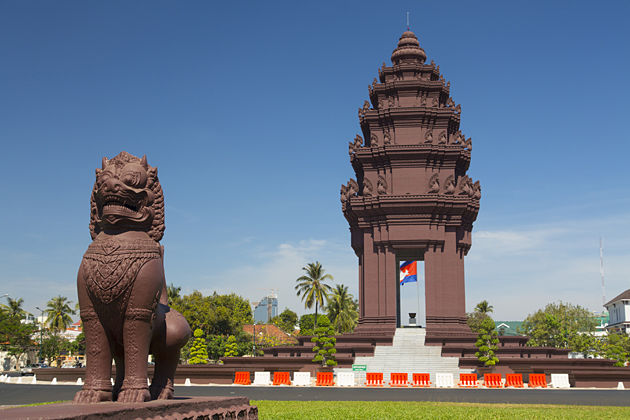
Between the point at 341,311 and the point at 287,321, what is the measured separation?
1258 inches

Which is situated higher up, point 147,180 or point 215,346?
point 147,180

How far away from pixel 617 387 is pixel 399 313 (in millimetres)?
17395

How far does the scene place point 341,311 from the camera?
84.8 meters

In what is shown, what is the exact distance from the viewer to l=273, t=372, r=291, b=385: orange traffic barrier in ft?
112

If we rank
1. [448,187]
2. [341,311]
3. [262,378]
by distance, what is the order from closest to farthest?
1. [262,378]
2. [448,187]
3. [341,311]

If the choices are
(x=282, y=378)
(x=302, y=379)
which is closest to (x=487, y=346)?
(x=302, y=379)

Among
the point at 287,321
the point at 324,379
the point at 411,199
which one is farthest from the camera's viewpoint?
the point at 287,321

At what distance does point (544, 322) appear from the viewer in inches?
2970

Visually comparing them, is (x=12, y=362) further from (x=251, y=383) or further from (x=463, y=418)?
(x=463, y=418)

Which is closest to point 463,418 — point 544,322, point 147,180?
point 147,180

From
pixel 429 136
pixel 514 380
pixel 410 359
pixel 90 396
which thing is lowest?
pixel 514 380

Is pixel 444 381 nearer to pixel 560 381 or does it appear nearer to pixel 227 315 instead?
pixel 560 381

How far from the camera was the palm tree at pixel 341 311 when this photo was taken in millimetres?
83125

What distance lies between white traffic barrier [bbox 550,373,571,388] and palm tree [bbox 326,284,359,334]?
170ft
